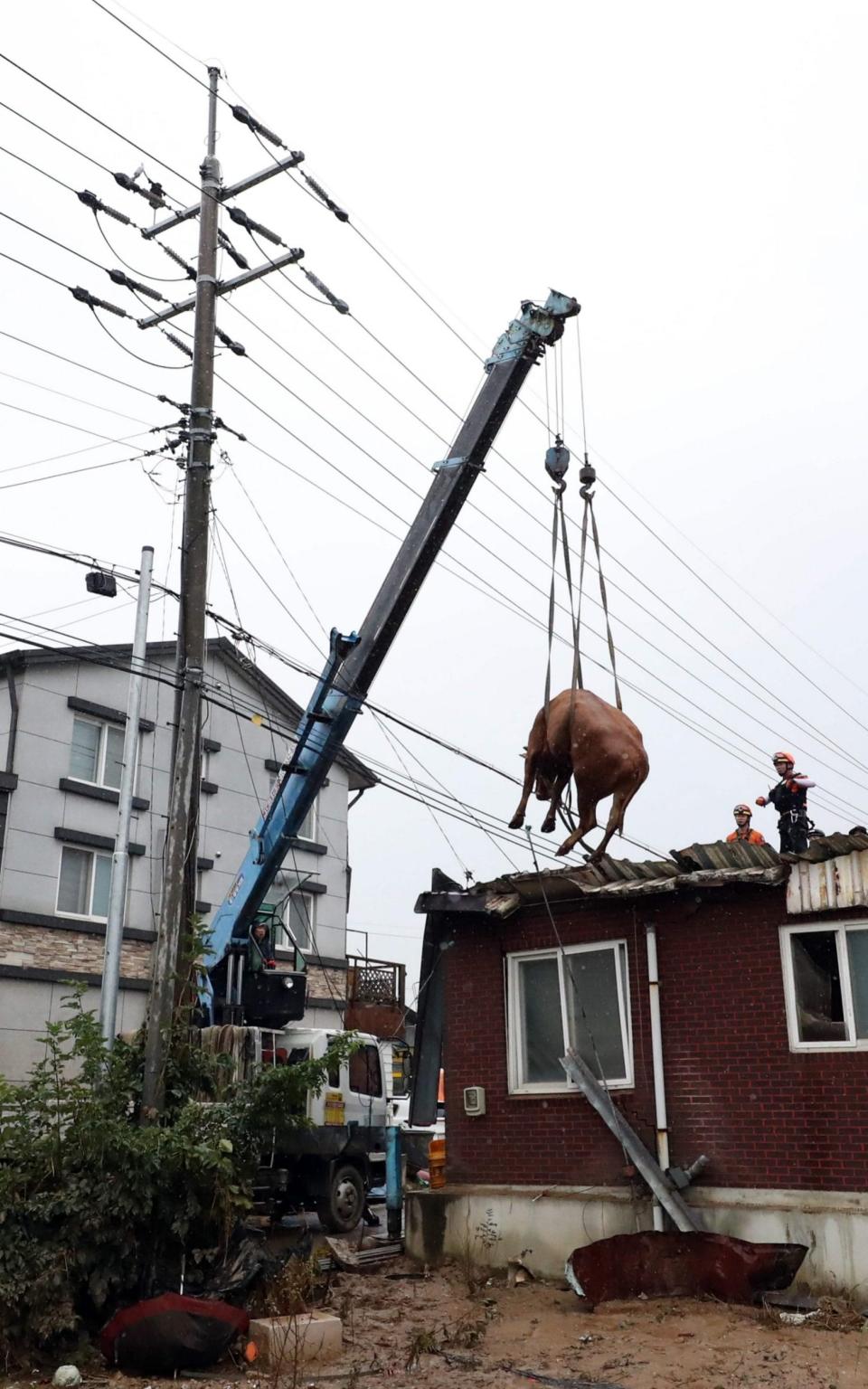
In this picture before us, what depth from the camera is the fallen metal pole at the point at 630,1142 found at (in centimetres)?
1090

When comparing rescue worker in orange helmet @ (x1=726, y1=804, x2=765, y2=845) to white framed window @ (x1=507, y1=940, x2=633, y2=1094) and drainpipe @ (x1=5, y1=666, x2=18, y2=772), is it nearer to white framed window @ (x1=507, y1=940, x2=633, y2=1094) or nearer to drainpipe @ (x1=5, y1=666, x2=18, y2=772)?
white framed window @ (x1=507, y1=940, x2=633, y2=1094)

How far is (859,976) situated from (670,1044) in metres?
1.93

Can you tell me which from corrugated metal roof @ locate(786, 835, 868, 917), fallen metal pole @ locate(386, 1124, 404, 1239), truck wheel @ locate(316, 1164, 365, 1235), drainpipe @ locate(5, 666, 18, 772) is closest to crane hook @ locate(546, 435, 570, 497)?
corrugated metal roof @ locate(786, 835, 868, 917)

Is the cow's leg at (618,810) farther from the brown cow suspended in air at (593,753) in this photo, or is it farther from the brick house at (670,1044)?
the brick house at (670,1044)

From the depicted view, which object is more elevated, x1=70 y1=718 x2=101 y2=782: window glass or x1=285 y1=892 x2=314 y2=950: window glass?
x1=70 y1=718 x2=101 y2=782: window glass

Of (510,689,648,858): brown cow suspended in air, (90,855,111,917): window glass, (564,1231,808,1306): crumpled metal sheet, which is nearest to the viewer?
(510,689,648,858): brown cow suspended in air

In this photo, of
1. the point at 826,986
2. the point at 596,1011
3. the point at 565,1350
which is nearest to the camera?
the point at 565,1350

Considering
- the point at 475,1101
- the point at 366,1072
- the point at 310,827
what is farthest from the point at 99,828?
the point at 475,1101

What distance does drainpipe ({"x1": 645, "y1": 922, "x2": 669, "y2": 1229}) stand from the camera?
11.3 m

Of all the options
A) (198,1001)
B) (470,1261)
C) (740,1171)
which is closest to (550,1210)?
(470,1261)

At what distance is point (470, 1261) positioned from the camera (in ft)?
40.3

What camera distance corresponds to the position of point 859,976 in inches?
421

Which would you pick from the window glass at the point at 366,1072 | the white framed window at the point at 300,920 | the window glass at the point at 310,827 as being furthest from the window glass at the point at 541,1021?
the window glass at the point at 310,827

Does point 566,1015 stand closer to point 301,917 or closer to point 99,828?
point 99,828
